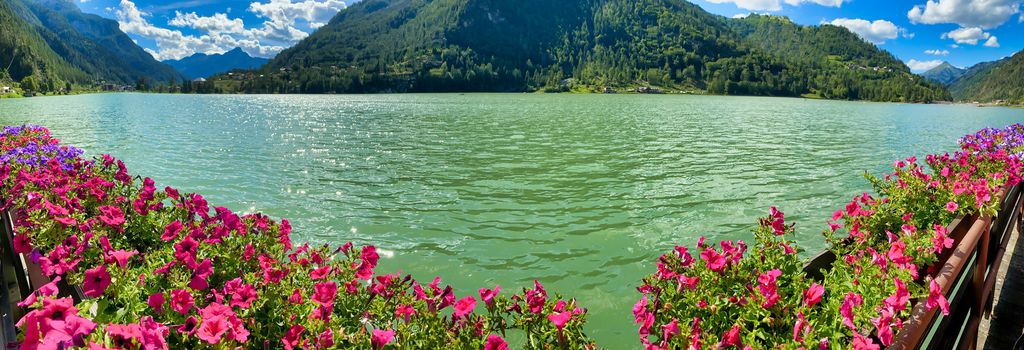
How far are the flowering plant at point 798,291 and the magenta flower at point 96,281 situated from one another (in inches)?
188

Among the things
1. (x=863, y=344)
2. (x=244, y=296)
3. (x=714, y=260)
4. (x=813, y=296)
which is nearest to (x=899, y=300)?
(x=813, y=296)

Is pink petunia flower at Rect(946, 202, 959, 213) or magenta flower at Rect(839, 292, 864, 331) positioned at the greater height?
pink petunia flower at Rect(946, 202, 959, 213)

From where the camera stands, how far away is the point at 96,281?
4215 mm

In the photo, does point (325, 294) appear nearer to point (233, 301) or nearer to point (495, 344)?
point (233, 301)

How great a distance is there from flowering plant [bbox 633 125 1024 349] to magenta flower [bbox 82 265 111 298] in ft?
15.7

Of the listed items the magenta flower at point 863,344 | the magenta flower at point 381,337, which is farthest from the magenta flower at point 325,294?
the magenta flower at point 863,344

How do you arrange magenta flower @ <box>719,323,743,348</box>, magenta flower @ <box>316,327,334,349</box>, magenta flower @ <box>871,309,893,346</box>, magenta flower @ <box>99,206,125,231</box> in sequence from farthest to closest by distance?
magenta flower @ <box>99,206,125,231</box>
magenta flower @ <box>316,327,334,349</box>
magenta flower @ <box>719,323,743,348</box>
magenta flower @ <box>871,309,893,346</box>

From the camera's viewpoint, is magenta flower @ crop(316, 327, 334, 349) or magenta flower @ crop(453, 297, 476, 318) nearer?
magenta flower @ crop(316, 327, 334, 349)

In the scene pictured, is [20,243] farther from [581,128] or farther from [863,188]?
[581,128]

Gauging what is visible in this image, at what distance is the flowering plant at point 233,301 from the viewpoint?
11.5 ft

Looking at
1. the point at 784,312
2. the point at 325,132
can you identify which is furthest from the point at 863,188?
the point at 325,132

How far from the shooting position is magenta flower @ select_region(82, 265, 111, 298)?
4148 millimetres

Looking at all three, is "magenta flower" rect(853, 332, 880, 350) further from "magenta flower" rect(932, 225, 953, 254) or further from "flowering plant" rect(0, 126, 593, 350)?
"magenta flower" rect(932, 225, 953, 254)

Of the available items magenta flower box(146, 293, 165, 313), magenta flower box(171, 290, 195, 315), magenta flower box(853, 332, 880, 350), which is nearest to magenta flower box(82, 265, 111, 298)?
magenta flower box(146, 293, 165, 313)
